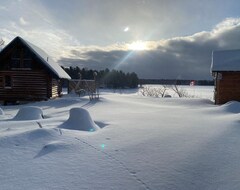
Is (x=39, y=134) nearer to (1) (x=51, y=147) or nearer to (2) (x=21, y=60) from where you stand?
A: (1) (x=51, y=147)

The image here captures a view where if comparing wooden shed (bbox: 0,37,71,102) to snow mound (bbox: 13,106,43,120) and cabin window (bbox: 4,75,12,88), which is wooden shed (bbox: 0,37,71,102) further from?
snow mound (bbox: 13,106,43,120)

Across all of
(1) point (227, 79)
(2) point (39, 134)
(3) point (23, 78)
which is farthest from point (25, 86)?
(2) point (39, 134)

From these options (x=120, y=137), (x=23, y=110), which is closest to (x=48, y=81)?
(x=23, y=110)

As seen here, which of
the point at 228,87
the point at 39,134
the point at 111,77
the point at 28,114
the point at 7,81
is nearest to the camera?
the point at 39,134

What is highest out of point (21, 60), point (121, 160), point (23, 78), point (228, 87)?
point (21, 60)

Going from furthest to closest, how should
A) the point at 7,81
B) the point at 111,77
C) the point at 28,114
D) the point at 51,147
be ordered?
the point at 111,77
the point at 7,81
the point at 28,114
the point at 51,147

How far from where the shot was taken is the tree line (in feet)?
272

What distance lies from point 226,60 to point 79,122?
15.3m

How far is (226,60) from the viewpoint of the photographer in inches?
754

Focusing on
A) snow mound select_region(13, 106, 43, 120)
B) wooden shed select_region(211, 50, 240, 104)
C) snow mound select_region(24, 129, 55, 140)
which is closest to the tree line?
wooden shed select_region(211, 50, 240, 104)

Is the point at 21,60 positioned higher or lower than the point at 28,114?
higher

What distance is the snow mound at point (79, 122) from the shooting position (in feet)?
23.9

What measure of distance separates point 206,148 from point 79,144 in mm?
2643

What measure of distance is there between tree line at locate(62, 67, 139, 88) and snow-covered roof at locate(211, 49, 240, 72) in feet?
199
